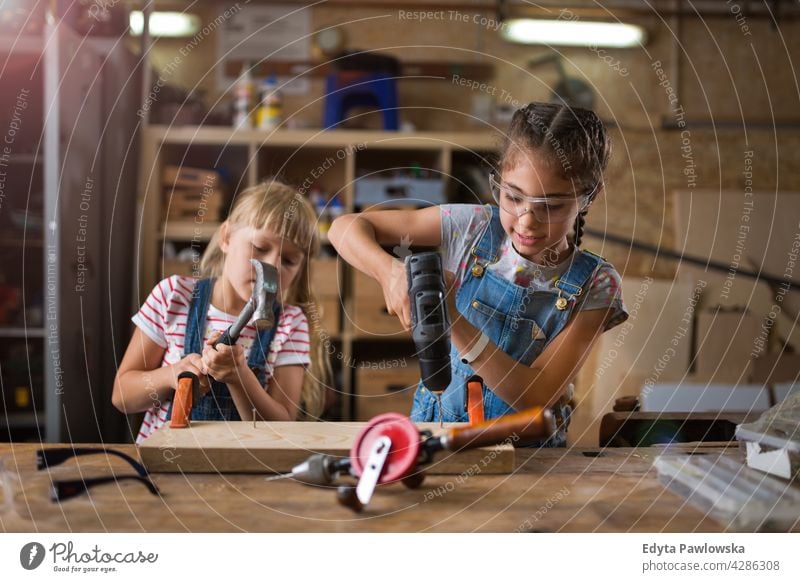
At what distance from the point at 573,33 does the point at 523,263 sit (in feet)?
4.02

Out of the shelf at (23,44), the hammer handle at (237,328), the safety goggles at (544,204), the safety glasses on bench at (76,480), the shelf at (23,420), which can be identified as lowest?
the shelf at (23,420)

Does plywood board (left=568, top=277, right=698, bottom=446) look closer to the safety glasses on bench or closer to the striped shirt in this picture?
the striped shirt

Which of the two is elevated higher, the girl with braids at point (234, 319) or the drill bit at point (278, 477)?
the girl with braids at point (234, 319)

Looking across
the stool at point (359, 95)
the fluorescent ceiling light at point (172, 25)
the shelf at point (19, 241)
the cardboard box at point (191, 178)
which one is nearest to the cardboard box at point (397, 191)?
the cardboard box at point (191, 178)

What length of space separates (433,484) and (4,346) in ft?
4.00

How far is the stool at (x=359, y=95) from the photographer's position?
1.50m

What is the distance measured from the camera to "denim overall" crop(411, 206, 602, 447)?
780 mm

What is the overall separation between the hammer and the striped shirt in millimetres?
77

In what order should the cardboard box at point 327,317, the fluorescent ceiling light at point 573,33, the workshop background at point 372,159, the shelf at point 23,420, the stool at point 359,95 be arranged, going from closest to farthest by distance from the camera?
the cardboard box at point 327,317 < the workshop background at point 372,159 < the shelf at point 23,420 < the stool at point 359,95 < the fluorescent ceiling light at point 573,33

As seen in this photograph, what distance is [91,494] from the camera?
1.77ft

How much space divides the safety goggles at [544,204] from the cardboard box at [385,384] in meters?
0.41

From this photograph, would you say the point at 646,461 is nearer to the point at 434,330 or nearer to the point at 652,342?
the point at 434,330

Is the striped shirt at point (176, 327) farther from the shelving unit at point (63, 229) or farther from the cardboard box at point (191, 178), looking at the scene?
the shelving unit at point (63, 229)

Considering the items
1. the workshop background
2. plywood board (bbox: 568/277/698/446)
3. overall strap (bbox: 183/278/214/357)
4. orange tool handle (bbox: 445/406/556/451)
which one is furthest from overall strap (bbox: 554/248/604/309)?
plywood board (bbox: 568/277/698/446)
